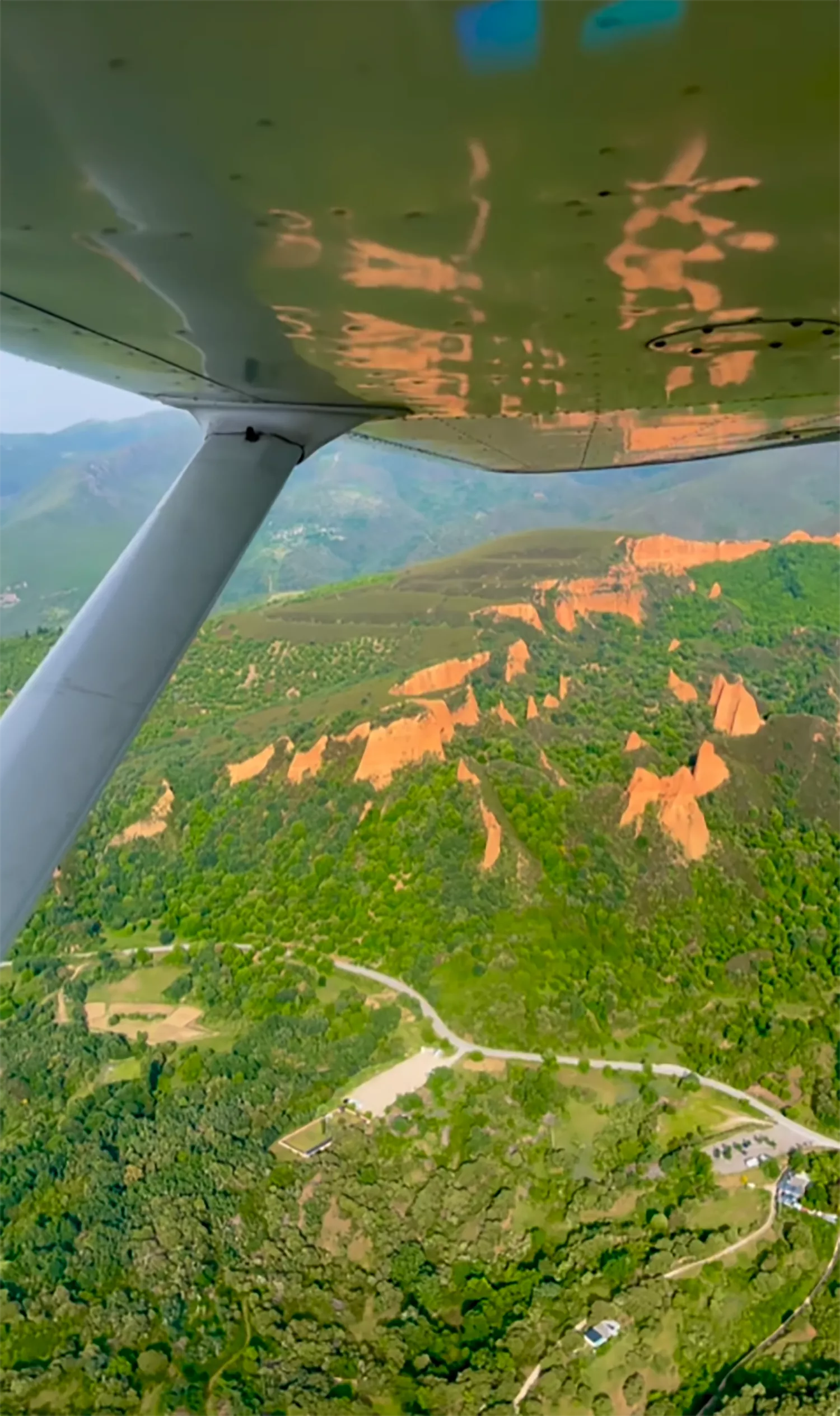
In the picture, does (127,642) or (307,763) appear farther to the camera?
(307,763)

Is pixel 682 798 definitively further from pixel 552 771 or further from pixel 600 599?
pixel 600 599

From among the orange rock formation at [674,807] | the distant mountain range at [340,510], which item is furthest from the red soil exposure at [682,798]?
the distant mountain range at [340,510]

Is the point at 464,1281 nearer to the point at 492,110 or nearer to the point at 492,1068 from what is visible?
the point at 492,1068

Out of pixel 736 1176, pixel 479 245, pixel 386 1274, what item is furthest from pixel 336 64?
pixel 736 1176

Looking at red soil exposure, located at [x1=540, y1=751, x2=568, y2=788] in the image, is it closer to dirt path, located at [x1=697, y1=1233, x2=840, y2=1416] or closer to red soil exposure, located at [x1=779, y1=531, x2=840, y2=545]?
dirt path, located at [x1=697, y1=1233, x2=840, y2=1416]

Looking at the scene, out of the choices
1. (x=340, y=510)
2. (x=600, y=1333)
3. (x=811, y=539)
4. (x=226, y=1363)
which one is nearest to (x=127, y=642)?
(x=600, y=1333)
